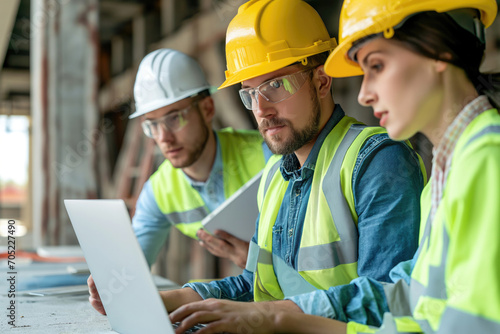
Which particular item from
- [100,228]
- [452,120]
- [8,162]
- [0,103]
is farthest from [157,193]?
[8,162]

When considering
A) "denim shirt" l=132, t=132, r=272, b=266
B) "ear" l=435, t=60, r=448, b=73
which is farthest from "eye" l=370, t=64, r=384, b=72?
"denim shirt" l=132, t=132, r=272, b=266

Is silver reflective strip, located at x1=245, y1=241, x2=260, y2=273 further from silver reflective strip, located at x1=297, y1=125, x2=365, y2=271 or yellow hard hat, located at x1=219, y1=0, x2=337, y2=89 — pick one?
yellow hard hat, located at x1=219, y1=0, x2=337, y2=89

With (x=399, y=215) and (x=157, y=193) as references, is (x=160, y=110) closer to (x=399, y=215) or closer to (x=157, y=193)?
(x=157, y=193)

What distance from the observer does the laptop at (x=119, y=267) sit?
146 cm

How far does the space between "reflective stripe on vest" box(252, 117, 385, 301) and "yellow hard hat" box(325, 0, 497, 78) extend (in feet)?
1.71

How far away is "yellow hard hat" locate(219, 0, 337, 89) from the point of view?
2311mm

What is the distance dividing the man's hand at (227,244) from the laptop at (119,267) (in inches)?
43.2

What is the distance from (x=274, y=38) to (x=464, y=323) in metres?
1.48

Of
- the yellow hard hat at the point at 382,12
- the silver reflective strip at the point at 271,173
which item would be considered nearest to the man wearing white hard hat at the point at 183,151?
the silver reflective strip at the point at 271,173

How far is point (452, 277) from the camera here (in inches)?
48.9

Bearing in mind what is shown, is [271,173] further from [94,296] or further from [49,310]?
[49,310]

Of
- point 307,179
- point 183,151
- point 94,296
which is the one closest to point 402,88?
point 307,179

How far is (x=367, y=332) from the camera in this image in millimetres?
1460

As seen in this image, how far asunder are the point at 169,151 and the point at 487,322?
260cm
